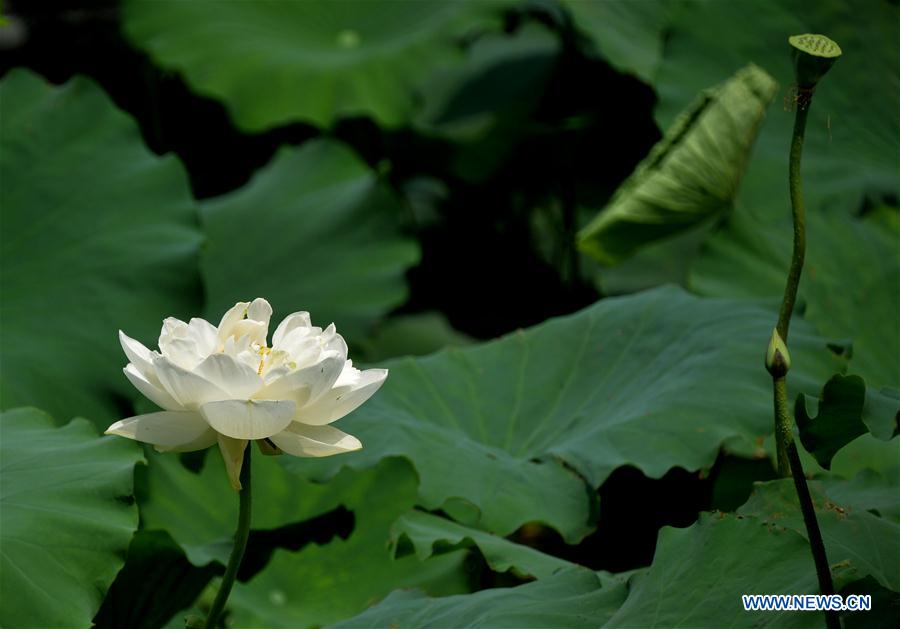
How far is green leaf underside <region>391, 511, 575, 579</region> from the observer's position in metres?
1.13

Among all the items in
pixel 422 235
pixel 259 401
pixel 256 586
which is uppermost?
pixel 259 401

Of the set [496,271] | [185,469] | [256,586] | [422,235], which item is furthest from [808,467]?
[422,235]

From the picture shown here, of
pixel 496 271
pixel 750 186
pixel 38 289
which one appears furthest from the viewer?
pixel 496 271

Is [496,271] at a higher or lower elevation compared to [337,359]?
lower

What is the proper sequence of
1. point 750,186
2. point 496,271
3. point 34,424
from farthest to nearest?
point 496,271 < point 750,186 < point 34,424

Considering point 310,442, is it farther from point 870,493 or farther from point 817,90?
point 817,90

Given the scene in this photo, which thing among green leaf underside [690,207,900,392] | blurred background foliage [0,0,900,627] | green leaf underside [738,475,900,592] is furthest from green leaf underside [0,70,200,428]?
green leaf underside [738,475,900,592]

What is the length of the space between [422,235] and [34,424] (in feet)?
5.83

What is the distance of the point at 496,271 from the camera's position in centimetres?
278

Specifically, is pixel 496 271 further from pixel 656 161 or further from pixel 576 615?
pixel 576 615

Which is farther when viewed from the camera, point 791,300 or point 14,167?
point 14,167

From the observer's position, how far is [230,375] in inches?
32.5

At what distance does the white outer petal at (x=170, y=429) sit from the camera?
0.87 meters

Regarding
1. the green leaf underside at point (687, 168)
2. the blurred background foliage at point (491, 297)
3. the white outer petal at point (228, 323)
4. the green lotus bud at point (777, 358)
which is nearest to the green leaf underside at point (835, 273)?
the blurred background foliage at point (491, 297)
